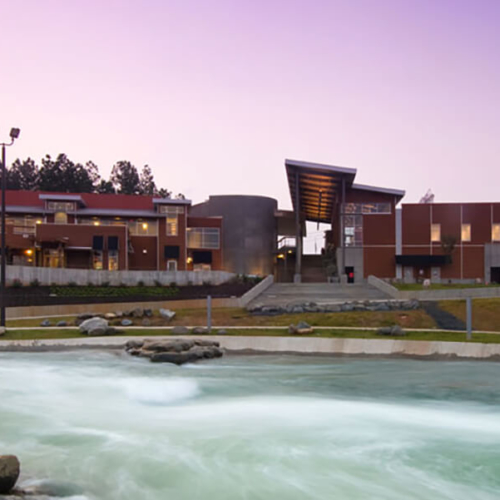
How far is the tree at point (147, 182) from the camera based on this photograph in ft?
412

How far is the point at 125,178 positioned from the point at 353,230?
74.3 metres

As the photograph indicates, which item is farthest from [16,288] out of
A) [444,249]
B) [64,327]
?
[444,249]

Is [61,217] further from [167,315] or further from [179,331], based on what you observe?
[179,331]

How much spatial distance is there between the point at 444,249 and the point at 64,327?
140 ft

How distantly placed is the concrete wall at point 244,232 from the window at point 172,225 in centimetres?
1184

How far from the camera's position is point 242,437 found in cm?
1020

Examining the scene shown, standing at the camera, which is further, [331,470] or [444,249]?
[444,249]

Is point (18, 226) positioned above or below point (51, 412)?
above

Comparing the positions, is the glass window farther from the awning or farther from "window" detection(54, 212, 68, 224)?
the awning

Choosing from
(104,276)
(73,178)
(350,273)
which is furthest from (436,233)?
(73,178)

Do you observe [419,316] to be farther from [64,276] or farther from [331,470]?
[64,276]

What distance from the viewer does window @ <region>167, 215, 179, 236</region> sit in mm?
62625

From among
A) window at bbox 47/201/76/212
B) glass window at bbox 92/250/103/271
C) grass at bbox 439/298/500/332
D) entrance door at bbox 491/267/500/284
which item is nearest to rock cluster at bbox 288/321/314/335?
grass at bbox 439/298/500/332

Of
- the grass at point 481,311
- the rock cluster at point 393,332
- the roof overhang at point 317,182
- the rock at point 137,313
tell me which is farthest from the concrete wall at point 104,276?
the rock cluster at point 393,332
